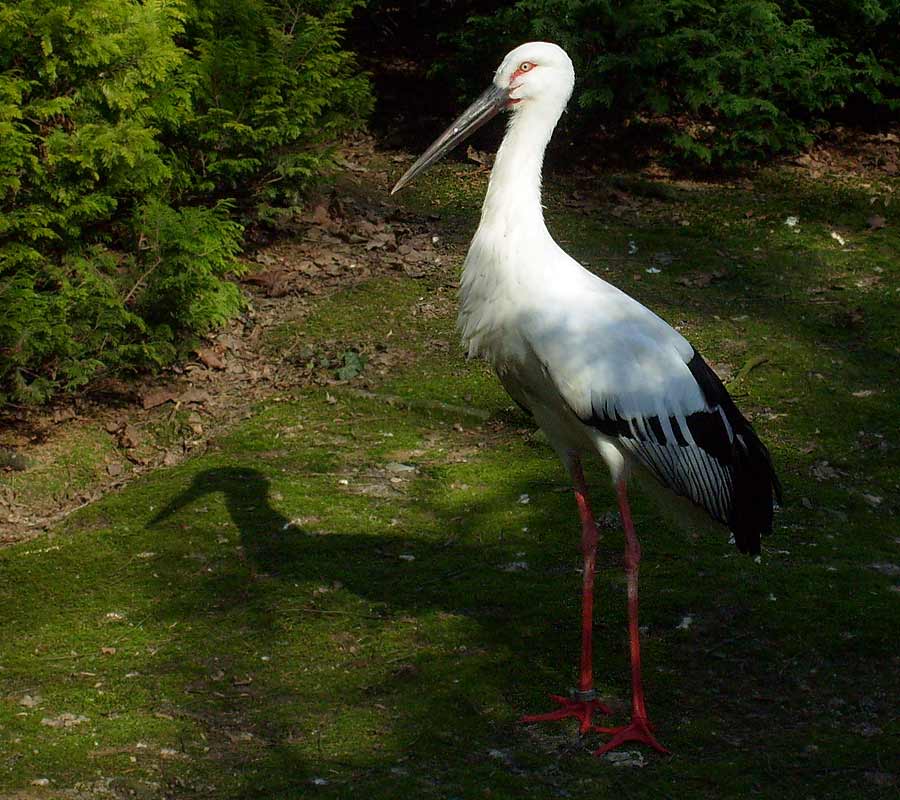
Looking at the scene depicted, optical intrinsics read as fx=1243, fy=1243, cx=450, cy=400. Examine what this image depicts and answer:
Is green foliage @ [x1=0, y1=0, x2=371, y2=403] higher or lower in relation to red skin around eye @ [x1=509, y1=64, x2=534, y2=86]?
lower

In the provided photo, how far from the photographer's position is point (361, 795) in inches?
153

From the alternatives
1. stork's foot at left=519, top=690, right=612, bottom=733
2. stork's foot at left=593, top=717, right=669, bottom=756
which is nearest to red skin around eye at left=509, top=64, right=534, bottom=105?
stork's foot at left=519, top=690, right=612, bottom=733

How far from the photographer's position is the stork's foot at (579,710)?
441 cm

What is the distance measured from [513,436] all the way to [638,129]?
499cm

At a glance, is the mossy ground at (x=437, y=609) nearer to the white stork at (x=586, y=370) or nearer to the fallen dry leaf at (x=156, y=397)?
the white stork at (x=586, y=370)

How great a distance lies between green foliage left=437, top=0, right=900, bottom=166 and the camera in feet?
32.6

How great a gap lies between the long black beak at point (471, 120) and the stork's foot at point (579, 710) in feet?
6.92

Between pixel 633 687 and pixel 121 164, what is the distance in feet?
13.6

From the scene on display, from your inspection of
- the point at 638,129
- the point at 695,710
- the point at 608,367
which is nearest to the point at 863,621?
the point at 695,710

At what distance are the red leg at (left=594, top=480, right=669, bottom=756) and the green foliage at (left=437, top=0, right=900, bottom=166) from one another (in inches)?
241

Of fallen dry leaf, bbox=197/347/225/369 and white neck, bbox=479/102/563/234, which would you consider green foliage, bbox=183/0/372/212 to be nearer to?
fallen dry leaf, bbox=197/347/225/369

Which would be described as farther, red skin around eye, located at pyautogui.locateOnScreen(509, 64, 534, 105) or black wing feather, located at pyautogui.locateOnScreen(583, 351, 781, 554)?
red skin around eye, located at pyautogui.locateOnScreen(509, 64, 534, 105)

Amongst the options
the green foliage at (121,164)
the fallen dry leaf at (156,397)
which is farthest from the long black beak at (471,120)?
the fallen dry leaf at (156,397)

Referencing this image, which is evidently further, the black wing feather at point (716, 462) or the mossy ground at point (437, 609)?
the black wing feather at point (716, 462)
